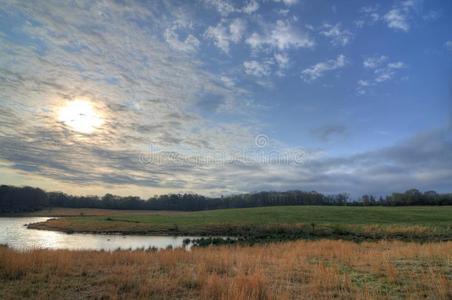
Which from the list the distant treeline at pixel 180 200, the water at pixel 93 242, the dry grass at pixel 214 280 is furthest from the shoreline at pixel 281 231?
the distant treeline at pixel 180 200

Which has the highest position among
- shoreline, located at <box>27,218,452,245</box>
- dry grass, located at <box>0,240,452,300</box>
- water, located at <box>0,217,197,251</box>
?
dry grass, located at <box>0,240,452,300</box>

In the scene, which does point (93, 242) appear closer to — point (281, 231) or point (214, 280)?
point (281, 231)

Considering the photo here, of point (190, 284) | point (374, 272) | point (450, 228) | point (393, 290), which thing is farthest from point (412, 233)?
point (190, 284)

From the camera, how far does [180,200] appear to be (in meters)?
161

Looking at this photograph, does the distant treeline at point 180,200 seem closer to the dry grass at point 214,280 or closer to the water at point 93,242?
the water at point 93,242

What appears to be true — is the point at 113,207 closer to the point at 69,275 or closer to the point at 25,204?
the point at 25,204

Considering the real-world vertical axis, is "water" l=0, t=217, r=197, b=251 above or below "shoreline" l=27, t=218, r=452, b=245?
below

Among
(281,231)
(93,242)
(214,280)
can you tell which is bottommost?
(93,242)

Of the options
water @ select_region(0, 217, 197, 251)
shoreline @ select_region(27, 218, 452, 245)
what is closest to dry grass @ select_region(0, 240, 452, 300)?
water @ select_region(0, 217, 197, 251)

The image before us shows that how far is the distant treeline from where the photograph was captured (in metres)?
119

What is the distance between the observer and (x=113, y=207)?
464 feet

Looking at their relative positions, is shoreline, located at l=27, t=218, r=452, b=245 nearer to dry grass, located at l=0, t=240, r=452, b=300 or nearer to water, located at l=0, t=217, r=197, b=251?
water, located at l=0, t=217, r=197, b=251

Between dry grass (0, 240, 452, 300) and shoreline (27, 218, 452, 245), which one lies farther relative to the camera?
shoreline (27, 218, 452, 245)

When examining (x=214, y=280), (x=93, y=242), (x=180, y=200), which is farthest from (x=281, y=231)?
(x=180, y=200)
